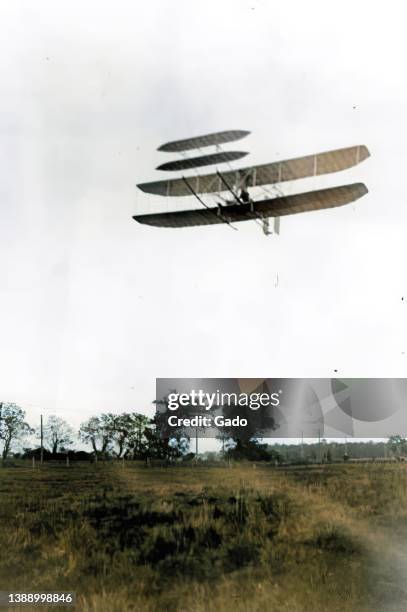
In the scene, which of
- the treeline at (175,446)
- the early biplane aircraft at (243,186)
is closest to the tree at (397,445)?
the treeline at (175,446)

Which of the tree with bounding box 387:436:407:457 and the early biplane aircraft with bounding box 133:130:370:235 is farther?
the tree with bounding box 387:436:407:457

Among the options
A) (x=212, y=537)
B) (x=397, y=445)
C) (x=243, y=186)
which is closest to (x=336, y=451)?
(x=397, y=445)

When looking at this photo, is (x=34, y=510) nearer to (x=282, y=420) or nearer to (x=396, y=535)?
(x=282, y=420)

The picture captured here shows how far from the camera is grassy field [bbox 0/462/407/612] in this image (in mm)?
8344

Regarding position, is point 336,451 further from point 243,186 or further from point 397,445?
point 243,186

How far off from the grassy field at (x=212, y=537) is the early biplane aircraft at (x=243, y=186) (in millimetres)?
5870

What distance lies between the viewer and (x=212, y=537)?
10.1 metres

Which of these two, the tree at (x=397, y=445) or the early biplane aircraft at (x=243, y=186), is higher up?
the early biplane aircraft at (x=243, y=186)

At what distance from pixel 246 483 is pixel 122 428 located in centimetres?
364

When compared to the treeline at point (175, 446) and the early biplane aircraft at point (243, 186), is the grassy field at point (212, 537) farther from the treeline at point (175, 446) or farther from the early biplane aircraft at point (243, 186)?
the early biplane aircraft at point (243, 186)

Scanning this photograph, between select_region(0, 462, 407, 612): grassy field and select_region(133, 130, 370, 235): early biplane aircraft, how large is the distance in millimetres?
5870

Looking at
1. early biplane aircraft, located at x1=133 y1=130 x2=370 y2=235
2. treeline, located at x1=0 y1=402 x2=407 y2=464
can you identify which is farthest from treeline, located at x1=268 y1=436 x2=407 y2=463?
early biplane aircraft, located at x1=133 y1=130 x2=370 y2=235

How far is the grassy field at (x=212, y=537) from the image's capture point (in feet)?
27.4

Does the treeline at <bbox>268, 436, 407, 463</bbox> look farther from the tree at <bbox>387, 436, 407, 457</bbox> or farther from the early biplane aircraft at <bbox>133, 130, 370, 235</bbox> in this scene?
the early biplane aircraft at <bbox>133, 130, 370, 235</bbox>
